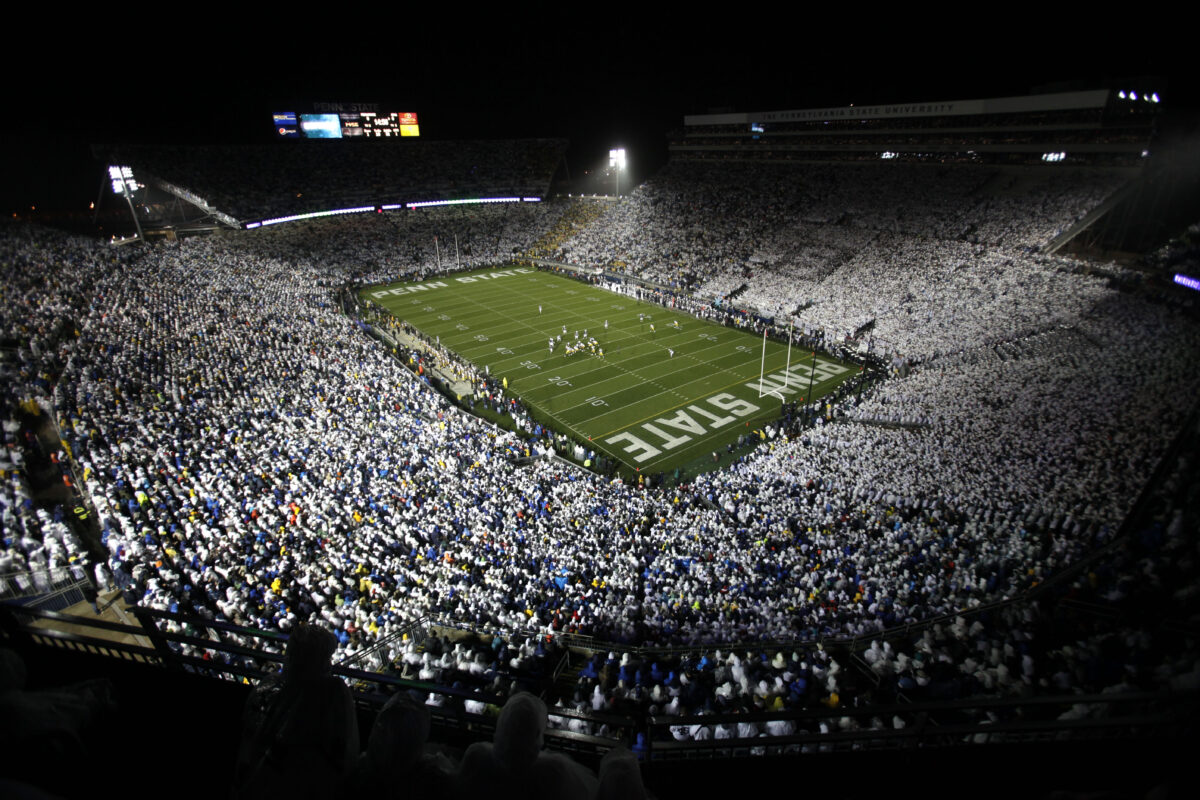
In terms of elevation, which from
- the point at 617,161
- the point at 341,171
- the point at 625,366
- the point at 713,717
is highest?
the point at 617,161

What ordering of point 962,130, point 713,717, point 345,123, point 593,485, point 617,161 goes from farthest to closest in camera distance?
point 617,161, point 345,123, point 962,130, point 593,485, point 713,717

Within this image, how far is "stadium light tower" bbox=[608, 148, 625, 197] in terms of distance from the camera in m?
64.8

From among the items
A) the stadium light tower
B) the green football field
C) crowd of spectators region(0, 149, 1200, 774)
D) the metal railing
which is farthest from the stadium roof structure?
the metal railing

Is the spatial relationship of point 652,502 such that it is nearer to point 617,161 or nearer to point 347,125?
point 617,161

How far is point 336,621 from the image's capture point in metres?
9.16

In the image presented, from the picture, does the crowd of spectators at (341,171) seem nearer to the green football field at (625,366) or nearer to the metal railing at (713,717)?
the green football field at (625,366)

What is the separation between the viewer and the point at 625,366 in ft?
A: 93.2

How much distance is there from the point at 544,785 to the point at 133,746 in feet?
8.71

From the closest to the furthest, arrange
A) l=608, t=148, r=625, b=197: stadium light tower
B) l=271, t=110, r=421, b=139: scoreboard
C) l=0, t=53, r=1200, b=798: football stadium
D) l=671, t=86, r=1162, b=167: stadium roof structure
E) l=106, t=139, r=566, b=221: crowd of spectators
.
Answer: l=0, t=53, r=1200, b=798: football stadium < l=671, t=86, r=1162, b=167: stadium roof structure < l=106, t=139, r=566, b=221: crowd of spectators < l=271, t=110, r=421, b=139: scoreboard < l=608, t=148, r=625, b=197: stadium light tower

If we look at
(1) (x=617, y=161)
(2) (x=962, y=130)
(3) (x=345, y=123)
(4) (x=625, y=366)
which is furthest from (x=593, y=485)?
(3) (x=345, y=123)

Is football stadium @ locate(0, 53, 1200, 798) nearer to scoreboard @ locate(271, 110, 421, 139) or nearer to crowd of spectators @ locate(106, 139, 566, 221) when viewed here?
crowd of spectators @ locate(106, 139, 566, 221)

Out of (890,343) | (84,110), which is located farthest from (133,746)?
(84,110)

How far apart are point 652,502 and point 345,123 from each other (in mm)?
61544

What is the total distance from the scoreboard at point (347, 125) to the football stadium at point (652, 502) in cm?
1591
